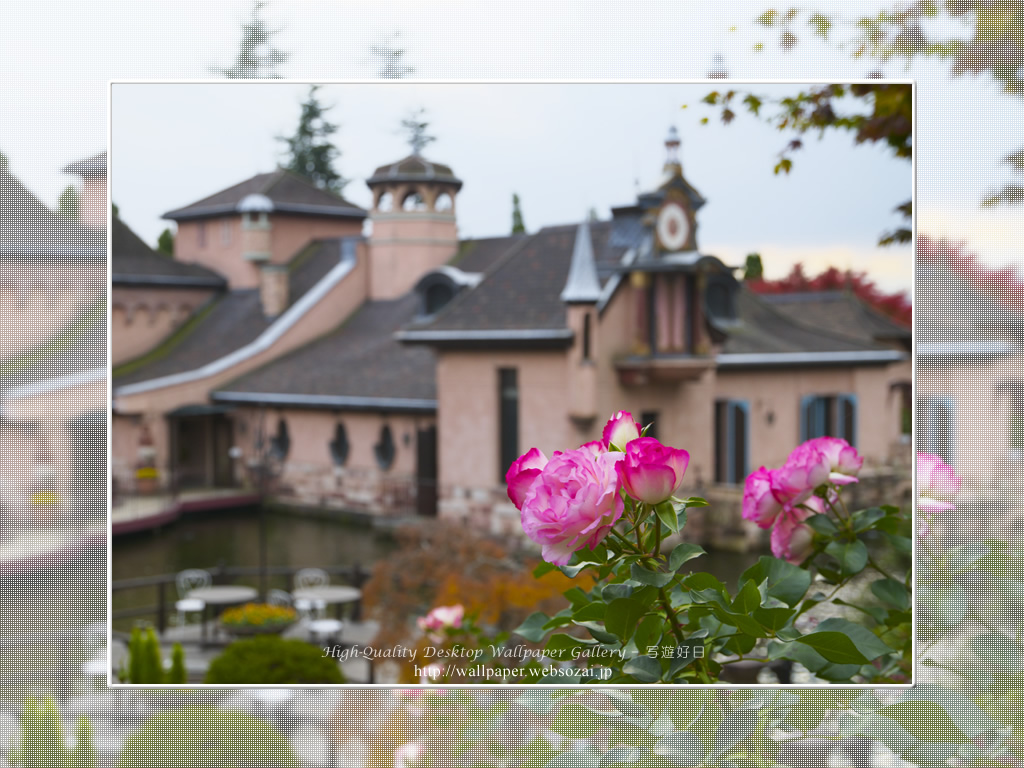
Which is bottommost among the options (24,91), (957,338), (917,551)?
(917,551)

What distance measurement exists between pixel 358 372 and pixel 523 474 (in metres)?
4.63

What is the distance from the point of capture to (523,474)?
1.24 m

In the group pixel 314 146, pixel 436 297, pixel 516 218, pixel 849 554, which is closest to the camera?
pixel 849 554

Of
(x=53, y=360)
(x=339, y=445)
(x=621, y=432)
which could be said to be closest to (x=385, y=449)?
(x=339, y=445)

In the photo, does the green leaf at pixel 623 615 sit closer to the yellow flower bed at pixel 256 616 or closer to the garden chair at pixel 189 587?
the garden chair at pixel 189 587

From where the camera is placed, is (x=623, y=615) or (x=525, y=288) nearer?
(x=623, y=615)

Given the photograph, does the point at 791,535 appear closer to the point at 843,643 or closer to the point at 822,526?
the point at 822,526

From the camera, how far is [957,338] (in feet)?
7.26

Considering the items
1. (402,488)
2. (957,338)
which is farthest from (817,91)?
(402,488)

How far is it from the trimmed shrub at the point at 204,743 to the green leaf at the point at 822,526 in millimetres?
1121

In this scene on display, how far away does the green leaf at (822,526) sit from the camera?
1.58 metres

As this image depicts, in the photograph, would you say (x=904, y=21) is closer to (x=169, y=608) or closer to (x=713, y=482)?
(x=713, y=482)

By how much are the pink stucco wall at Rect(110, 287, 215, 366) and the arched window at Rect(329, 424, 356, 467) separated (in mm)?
1114

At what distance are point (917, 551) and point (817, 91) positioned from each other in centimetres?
181
